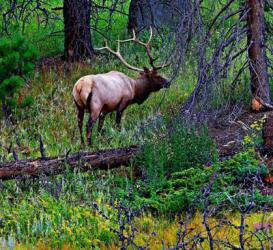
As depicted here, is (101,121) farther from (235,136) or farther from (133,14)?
(133,14)

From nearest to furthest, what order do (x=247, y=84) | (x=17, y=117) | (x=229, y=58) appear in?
(x=229, y=58), (x=247, y=84), (x=17, y=117)

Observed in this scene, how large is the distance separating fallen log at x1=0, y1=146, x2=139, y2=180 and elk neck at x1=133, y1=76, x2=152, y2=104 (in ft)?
11.8

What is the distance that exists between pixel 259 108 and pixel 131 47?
5950 millimetres

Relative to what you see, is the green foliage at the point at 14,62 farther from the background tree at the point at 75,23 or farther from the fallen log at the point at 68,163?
the fallen log at the point at 68,163

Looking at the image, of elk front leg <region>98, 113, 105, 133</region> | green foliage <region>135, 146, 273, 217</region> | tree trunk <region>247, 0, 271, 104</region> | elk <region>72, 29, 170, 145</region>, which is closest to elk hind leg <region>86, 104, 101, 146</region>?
elk <region>72, 29, 170, 145</region>

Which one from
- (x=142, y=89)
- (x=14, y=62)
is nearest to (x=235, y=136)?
(x=142, y=89)

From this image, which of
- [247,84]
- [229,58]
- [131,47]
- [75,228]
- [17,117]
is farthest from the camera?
[131,47]

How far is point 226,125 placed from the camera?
37.9ft

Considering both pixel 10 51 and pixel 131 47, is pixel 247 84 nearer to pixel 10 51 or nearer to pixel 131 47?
pixel 10 51

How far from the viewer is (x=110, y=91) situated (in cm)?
1183

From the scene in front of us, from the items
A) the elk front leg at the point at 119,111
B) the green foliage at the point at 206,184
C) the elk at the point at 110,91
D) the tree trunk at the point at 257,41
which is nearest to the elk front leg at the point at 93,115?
the elk at the point at 110,91

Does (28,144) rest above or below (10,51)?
below

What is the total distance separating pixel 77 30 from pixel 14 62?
3.39 m

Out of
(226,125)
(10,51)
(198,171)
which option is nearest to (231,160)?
(198,171)
